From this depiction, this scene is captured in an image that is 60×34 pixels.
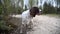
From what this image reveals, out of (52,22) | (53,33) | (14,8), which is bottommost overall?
(53,33)

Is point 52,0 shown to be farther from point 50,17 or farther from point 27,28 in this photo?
point 27,28

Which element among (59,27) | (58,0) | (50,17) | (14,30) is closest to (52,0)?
(58,0)

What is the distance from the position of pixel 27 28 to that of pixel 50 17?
0.26 metres

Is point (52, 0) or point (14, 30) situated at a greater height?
point (52, 0)

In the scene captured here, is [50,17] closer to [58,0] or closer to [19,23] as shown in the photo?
[58,0]

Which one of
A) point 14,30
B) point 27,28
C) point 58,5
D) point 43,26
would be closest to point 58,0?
point 58,5

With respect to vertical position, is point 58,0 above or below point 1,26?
above

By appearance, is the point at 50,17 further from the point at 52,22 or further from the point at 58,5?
the point at 58,5

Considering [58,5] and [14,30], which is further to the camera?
[58,5]

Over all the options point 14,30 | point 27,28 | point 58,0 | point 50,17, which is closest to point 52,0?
point 58,0

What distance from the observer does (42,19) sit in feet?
3.52

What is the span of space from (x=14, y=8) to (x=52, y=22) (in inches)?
16.3

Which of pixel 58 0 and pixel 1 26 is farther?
pixel 58 0

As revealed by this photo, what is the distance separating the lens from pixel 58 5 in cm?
113
